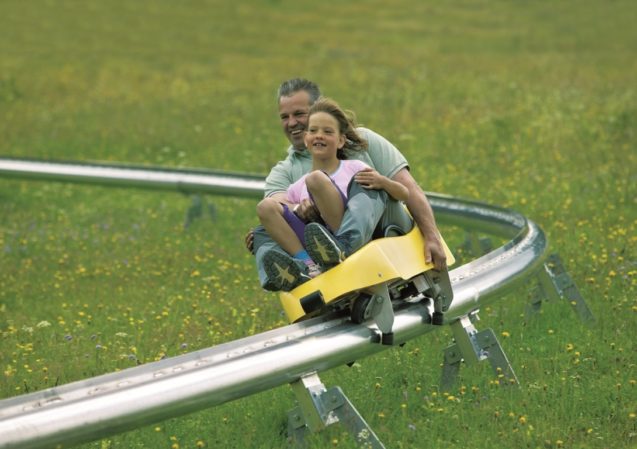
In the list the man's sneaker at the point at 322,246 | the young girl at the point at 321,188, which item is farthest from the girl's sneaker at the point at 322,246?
the young girl at the point at 321,188

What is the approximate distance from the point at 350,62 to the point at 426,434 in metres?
18.4

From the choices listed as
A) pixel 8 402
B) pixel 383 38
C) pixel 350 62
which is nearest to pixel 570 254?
pixel 8 402

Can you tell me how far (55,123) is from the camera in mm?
17844

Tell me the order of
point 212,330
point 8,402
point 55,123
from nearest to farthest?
point 8,402 → point 212,330 → point 55,123

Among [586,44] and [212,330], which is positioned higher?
[212,330]

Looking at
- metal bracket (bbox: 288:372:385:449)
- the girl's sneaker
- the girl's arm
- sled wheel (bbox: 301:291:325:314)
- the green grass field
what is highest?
the girl's arm

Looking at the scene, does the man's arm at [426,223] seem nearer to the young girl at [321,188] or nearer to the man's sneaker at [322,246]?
the young girl at [321,188]

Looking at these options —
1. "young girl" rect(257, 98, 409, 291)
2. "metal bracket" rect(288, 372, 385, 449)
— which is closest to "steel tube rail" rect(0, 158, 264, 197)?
"young girl" rect(257, 98, 409, 291)

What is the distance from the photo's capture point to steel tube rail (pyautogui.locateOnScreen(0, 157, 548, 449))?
14.9 ft

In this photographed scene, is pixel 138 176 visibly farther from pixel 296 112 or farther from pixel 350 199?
pixel 350 199

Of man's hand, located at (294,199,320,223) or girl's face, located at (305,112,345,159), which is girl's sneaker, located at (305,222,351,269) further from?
girl's face, located at (305,112,345,159)

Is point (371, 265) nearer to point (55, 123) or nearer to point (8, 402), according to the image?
point (8, 402)

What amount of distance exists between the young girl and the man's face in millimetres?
555

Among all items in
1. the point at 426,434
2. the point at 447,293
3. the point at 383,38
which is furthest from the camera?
the point at 383,38
